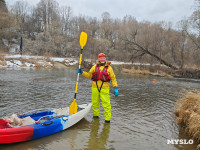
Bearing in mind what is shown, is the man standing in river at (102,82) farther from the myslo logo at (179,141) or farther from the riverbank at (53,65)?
the riverbank at (53,65)

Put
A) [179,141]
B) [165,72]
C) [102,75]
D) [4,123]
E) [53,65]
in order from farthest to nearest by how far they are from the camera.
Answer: [53,65], [165,72], [102,75], [179,141], [4,123]

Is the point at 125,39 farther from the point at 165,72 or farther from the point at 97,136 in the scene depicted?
the point at 97,136

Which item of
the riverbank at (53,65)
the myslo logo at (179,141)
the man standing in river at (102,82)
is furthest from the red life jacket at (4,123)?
the riverbank at (53,65)

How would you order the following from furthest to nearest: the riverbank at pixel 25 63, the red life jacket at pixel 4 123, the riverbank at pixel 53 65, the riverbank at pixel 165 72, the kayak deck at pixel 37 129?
the riverbank at pixel 165 72 < the riverbank at pixel 53 65 < the riverbank at pixel 25 63 < the red life jacket at pixel 4 123 < the kayak deck at pixel 37 129

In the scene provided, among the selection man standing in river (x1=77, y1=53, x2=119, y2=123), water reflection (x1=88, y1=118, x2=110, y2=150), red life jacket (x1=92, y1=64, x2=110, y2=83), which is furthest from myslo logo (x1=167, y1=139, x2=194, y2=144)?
Result: red life jacket (x1=92, y1=64, x2=110, y2=83)

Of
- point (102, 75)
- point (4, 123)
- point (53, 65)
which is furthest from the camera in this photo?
point (53, 65)

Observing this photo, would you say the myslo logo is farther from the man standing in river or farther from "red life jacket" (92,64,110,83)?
"red life jacket" (92,64,110,83)

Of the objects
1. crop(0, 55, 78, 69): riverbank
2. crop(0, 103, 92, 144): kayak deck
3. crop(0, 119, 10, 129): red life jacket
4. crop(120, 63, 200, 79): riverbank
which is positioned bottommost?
crop(0, 103, 92, 144): kayak deck

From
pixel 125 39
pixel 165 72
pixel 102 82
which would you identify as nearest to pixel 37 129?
pixel 102 82

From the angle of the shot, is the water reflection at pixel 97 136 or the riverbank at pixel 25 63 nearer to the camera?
the water reflection at pixel 97 136

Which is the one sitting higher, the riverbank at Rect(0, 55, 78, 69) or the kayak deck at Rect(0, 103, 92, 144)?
the riverbank at Rect(0, 55, 78, 69)

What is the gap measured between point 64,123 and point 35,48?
36.9 meters

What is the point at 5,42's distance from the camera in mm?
40219

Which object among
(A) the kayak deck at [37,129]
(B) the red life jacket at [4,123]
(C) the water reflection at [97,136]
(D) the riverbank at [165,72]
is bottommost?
(C) the water reflection at [97,136]
